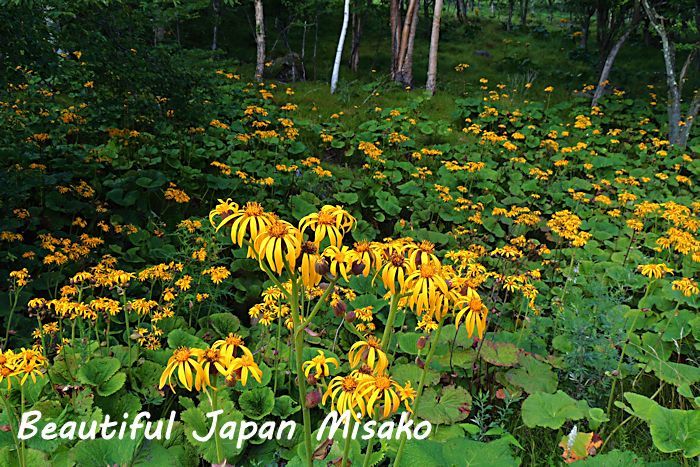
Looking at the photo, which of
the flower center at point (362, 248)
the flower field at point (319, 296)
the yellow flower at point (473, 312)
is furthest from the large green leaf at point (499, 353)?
the flower center at point (362, 248)

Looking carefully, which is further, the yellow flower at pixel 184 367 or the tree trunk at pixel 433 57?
the tree trunk at pixel 433 57

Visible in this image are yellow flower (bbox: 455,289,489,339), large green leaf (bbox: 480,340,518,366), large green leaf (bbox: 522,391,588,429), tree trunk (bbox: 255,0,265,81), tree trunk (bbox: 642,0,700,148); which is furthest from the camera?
tree trunk (bbox: 255,0,265,81)

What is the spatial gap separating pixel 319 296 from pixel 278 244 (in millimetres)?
2116

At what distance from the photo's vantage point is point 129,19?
147 inches

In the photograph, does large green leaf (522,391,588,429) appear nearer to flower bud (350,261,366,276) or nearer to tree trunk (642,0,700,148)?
flower bud (350,261,366,276)

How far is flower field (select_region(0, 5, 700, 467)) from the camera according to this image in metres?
1.33

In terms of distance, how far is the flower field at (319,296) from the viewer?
1.33 m

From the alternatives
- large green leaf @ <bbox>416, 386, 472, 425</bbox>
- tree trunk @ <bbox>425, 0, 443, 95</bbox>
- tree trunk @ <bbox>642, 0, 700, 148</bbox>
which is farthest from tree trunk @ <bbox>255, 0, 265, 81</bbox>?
large green leaf @ <bbox>416, 386, 472, 425</bbox>

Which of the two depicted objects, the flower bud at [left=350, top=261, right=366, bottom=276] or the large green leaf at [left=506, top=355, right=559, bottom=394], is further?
the large green leaf at [left=506, top=355, right=559, bottom=394]

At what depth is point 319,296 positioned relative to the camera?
3.14 m

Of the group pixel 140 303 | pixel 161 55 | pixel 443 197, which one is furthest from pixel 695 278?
pixel 161 55

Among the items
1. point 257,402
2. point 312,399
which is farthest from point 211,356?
point 257,402

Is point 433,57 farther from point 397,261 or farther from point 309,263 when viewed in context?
point 309,263

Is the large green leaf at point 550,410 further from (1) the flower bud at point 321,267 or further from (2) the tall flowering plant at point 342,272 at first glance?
(1) the flower bud at point 321,267
